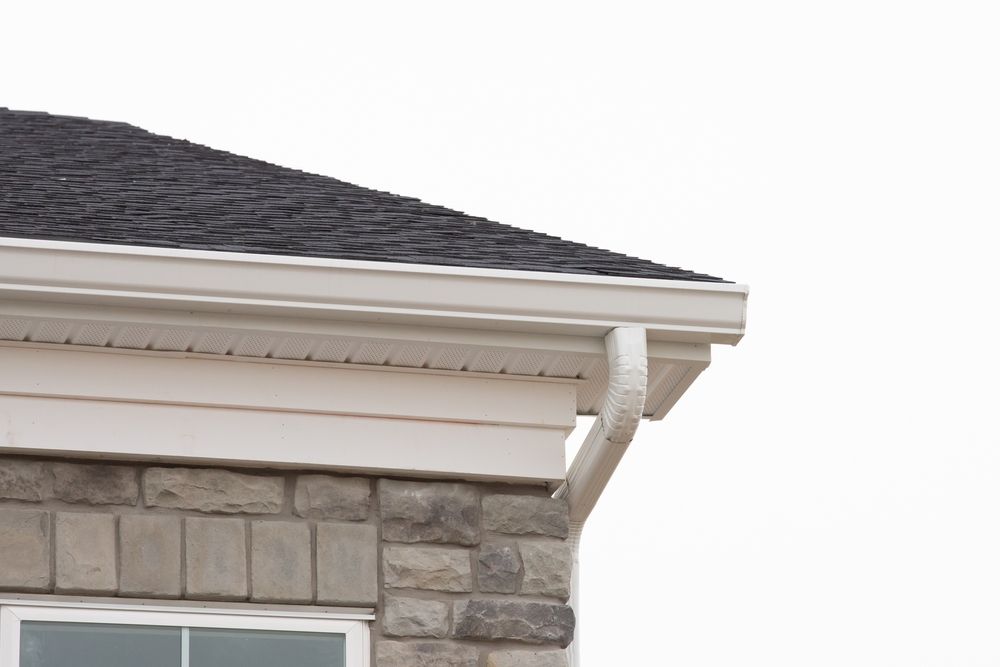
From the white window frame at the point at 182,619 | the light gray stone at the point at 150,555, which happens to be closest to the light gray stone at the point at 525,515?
the white window frame at the point at 182,619

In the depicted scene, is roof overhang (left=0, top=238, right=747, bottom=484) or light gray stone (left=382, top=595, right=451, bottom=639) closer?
roof overhang (left=0, top=238, right=747, bottom=484)

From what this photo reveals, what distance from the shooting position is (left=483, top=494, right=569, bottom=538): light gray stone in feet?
18.5

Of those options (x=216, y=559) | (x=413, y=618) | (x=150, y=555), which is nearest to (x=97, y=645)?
(x=150, y=555)

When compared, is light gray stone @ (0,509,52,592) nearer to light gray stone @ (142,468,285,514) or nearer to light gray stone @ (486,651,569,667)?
light gray stone @ (142,468,285,514)

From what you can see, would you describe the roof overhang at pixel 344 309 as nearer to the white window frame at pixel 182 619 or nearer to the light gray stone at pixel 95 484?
the light gray stone at pixel 95 484

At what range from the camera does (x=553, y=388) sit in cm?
586

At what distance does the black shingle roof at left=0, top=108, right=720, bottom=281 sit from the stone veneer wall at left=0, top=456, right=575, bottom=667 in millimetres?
767

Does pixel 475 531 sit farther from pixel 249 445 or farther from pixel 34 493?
pixel 34 493

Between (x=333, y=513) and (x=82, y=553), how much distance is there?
0.80 m

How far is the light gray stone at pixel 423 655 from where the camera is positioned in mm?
5406

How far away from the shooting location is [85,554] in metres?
5.33

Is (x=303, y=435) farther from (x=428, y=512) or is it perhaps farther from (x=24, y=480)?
(x=24, y=480)

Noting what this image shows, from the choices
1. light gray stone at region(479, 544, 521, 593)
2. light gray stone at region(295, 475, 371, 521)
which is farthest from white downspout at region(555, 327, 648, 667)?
light gray stone at region(295, 475, 371, 521)

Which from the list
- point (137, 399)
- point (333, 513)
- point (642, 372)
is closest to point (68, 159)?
point (137, 399)
